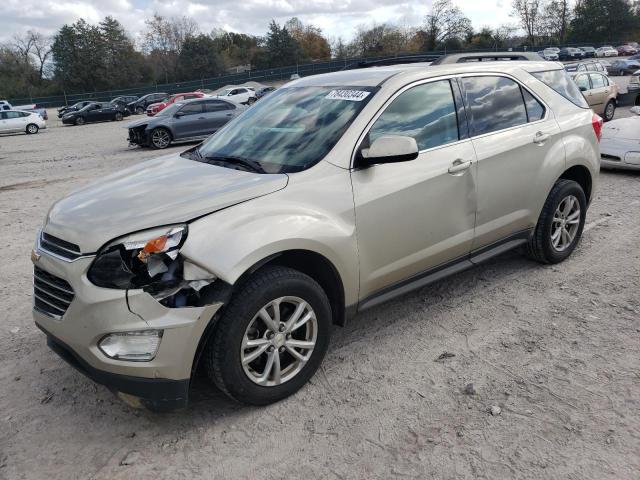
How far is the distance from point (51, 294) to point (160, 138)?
48.2 feet

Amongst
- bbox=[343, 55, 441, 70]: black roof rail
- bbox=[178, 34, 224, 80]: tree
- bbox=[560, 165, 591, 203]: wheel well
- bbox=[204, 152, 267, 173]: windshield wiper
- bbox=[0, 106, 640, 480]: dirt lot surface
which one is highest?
bbox=[178, 34, 224, 80]: tree

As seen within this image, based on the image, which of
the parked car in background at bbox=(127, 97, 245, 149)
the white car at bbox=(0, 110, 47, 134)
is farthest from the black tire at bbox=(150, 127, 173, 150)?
the white car at bbox=(0, 110, 47, 134)

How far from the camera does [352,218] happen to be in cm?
324

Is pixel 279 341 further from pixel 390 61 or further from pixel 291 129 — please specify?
pixel 390 61

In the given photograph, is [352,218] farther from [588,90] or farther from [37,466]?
[588,90]

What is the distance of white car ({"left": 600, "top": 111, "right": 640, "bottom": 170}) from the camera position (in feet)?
28.6

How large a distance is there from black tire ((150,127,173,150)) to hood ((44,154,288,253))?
44.8 feet

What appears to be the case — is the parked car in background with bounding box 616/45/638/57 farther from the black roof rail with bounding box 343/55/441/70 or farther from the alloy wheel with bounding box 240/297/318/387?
the alloy wheel with bounding box 240/297/318/387

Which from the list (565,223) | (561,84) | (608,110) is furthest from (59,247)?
(608,110)

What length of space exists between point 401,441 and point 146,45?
10095 cm

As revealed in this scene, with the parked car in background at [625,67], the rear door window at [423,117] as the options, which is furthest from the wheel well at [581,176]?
the parked car in background at [625,67]

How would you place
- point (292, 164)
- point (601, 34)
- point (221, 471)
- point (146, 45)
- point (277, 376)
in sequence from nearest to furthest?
point (221, 471), point (277, 376), point (292, 164), point (601, 34), point (146, 45)

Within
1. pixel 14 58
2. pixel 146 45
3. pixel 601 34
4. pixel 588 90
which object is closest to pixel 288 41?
pixel 146 45

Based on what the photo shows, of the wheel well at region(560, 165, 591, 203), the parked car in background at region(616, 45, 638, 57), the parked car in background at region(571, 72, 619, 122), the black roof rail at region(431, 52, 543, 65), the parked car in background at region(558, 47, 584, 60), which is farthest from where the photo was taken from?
the parked car in background at region(616, 45, 638, 57)
